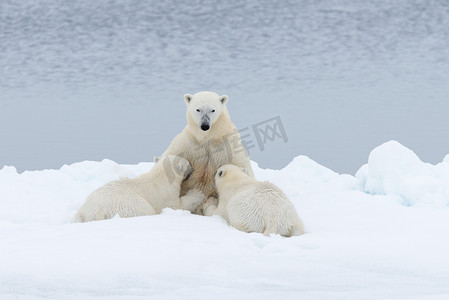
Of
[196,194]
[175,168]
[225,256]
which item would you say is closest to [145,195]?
[175,168]

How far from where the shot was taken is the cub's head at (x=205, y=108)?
5559mm

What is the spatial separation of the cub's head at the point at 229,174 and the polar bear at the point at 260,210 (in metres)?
0.16

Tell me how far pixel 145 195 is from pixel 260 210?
1254 millimetres

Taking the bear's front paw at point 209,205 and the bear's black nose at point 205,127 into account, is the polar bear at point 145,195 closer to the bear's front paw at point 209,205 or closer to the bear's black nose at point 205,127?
the bear's front paw at point 209,205

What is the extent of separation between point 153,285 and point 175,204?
2271mm

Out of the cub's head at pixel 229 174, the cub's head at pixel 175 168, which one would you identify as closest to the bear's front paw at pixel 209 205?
the cub's head at pixel 229 174

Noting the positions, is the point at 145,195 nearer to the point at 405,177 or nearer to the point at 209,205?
the point at 209,205

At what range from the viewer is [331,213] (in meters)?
5.84

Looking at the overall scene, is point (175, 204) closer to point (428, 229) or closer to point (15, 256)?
point (15, 256)

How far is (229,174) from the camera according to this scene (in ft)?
18.2

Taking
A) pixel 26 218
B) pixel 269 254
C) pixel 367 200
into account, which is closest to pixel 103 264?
pixel 269 254

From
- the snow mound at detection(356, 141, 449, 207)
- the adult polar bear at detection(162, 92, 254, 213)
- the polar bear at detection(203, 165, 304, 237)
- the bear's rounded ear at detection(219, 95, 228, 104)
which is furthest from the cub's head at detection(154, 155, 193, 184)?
the snow mound at detection(356, 141, 449, 207)

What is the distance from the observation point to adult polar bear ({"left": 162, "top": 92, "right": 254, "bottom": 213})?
19.1ft

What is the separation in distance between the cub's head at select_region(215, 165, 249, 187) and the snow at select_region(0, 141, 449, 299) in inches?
19.1
